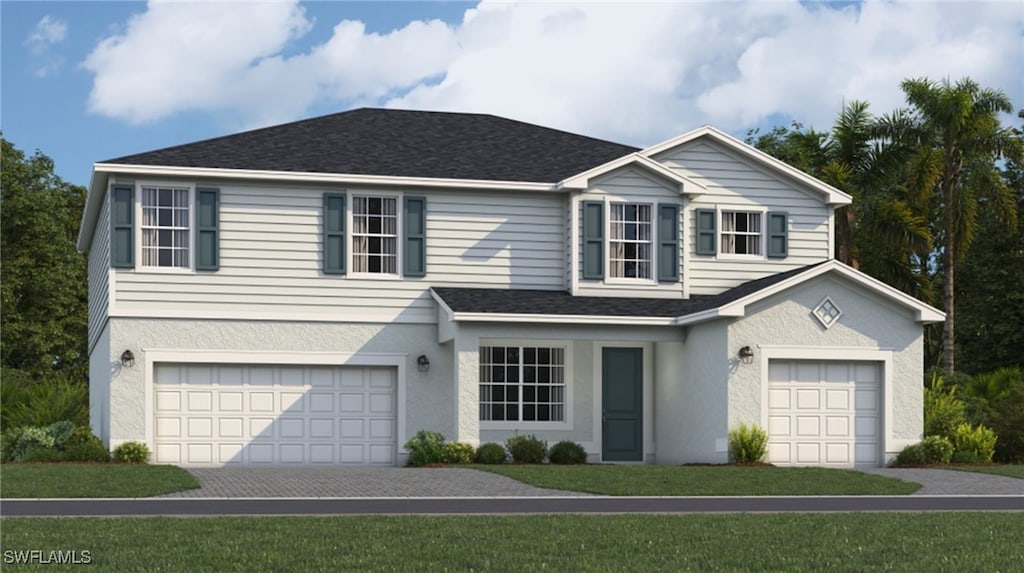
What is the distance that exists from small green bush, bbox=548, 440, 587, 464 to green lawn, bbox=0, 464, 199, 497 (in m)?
7.59

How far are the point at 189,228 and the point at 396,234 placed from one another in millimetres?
4136

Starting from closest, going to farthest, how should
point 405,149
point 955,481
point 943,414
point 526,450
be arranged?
point 955,481 < point 526,450 < point 943,414 < point 405,149

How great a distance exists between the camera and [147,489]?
Result: 1912 centimetres

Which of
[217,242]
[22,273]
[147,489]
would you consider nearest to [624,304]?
[217,242]

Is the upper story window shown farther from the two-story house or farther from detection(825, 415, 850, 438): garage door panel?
detection(825, 415, 850, 438): garage door panel

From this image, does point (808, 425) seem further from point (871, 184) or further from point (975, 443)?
point (871, 184)

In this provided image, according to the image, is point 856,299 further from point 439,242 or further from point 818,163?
point 818,163

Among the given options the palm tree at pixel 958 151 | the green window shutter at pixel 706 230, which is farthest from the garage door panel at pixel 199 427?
the palm tree at pixel 958 151

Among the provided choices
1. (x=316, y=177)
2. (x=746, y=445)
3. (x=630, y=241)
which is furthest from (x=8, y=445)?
(x=746, y=445)

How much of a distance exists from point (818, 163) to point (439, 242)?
15.6m

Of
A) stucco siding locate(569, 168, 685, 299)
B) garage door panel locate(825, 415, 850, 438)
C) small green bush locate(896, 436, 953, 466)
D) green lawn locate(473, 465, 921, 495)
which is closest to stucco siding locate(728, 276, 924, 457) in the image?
small green bush locate(896, 436, 953, 466)

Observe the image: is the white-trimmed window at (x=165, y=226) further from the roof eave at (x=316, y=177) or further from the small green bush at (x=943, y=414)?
the small green bush at (x=943, y=414)

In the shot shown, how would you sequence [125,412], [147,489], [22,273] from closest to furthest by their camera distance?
[147,489] → [125,412] → [22,273]

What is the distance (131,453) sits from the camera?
26578 mm
